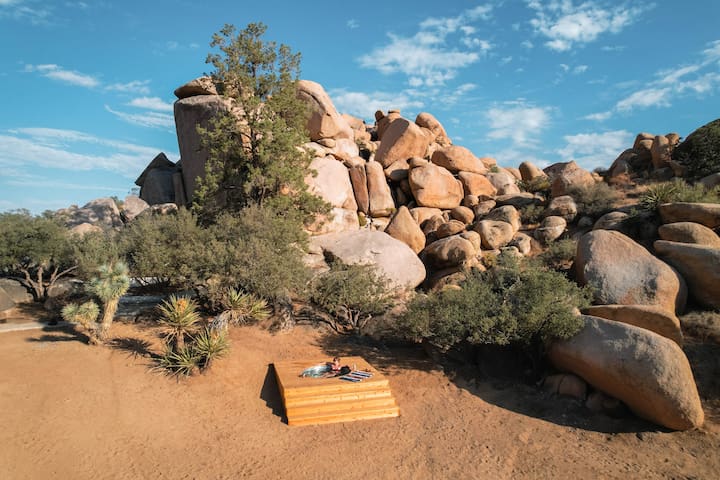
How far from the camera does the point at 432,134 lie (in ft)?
111

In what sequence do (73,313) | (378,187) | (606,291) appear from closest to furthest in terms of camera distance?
(73,313)
(606,291)
(378,187)

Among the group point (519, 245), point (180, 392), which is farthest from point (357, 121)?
point (180, 392)

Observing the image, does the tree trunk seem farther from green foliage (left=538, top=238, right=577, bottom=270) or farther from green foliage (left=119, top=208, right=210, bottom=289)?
green foliage (left=538, top=238, right=577, bottom=270)

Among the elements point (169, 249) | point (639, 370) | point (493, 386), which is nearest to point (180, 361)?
point (169, 249)

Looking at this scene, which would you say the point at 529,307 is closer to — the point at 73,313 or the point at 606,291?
the point at 606,291

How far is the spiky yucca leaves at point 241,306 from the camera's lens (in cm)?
1339

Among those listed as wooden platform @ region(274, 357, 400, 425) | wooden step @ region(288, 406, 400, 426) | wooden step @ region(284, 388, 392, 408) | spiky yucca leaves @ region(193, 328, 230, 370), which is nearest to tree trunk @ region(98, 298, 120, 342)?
spiky yucca leaves @ region(193, 328, 230, 370)

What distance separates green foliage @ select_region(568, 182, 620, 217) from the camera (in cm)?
2169

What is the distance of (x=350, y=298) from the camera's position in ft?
47.2

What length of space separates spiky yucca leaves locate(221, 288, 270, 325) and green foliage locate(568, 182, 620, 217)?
56.3 feet

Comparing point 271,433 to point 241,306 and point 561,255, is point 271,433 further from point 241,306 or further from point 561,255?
point 561,255

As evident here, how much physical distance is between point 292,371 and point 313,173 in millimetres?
→ 12614

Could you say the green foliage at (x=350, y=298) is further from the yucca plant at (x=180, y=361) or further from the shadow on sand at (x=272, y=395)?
the yucca plant at (x=180, y=361)

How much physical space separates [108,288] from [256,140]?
431 inches
